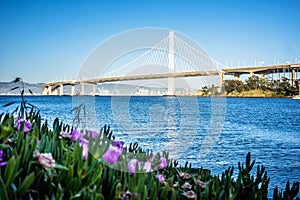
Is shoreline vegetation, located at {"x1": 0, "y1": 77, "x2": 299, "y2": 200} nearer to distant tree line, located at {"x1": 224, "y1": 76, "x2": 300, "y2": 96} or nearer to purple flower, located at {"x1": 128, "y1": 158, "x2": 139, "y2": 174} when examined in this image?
purple flower, located at {"x1": 128, "y1": 158, "x2": 139, "y2": 174}

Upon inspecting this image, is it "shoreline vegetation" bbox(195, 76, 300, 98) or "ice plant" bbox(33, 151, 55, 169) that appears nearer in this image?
"ice plant" bbox(33, 151, 55, 169)

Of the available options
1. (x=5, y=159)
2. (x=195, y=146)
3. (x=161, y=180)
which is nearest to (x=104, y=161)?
(x=161, y=180)

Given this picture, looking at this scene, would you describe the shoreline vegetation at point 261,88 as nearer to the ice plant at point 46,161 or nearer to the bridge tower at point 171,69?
the bridge tower at point 171,69

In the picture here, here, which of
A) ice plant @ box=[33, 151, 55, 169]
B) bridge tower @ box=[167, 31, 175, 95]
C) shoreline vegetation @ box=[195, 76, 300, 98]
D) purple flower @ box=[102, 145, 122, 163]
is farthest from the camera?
shoreline vegetation @ box=[195, 76, 300, 98]

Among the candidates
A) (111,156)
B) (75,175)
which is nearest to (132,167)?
(111,156)

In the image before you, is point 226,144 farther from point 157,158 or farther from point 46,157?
point 46,157

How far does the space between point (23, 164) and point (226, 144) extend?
11.6 meters

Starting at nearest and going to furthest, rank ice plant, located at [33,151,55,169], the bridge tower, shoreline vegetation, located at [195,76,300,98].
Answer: ice plant, located at [33,151,55,169] < the bridge tower < shoreline vegetation, located at [195,76,300,98]

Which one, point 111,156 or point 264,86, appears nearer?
point 111,156

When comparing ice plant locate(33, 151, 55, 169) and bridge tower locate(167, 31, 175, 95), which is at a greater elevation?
bridge tower locate(167, 31, 175, 95)

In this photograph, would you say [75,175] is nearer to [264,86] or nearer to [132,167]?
[132,167]

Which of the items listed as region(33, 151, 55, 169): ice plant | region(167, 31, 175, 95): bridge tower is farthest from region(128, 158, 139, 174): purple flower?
region(167, 31, 175, 95): bridge tower

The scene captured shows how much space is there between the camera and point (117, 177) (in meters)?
1.55

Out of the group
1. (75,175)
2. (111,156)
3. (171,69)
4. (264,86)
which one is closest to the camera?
(75,175)
